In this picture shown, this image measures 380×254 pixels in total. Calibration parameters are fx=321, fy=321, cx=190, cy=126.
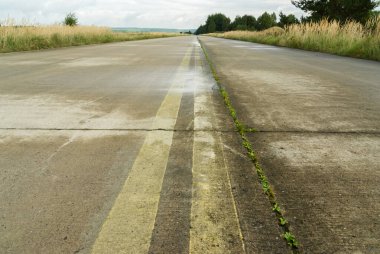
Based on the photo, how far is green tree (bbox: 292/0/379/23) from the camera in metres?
29.0

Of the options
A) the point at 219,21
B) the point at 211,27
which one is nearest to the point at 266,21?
the point at 211,27

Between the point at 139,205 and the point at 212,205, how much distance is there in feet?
1.36

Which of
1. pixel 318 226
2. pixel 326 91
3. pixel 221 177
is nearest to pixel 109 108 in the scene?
pixel 221 177

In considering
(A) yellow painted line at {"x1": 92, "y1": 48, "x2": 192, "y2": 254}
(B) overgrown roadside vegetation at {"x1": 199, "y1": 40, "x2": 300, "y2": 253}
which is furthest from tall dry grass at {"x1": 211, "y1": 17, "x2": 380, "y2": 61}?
(A) yellow painted line at {"x1": 92, "y1": 48, "x2": 192, "y2": 254}

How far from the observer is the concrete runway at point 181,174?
156 cm

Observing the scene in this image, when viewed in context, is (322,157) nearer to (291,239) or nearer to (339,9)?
(291,239)

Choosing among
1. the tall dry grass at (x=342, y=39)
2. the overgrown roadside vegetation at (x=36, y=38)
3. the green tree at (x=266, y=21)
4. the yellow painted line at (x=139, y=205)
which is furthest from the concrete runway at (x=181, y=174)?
the green tree at (x=266, y=21)

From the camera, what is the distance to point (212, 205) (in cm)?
182

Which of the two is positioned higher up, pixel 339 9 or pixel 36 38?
pixel 339 9

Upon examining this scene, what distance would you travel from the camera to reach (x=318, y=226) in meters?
1.65

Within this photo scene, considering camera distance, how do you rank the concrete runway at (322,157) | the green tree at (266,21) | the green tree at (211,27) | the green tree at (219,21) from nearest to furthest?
the concrete runway at (322,157) < the green tree at (266,21) < the green tree at (211,27) < the green tree at (219,21)

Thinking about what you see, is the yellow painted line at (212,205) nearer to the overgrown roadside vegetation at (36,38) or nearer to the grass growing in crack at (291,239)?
the grass growing in crack at (291,239)

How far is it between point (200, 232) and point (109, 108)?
107 inches

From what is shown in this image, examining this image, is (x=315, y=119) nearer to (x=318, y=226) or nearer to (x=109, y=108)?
(x=318, y=226)
